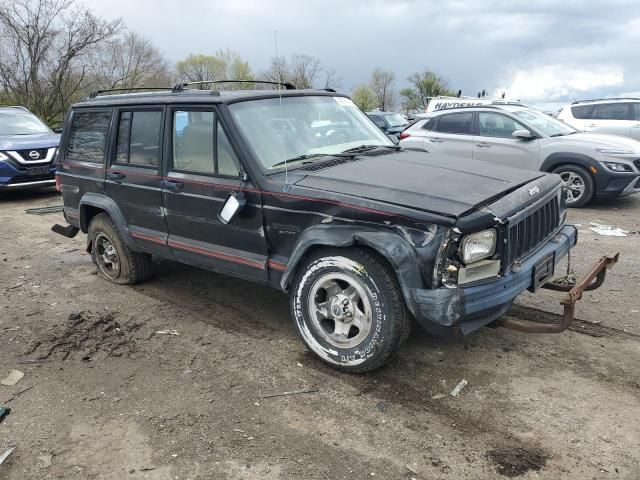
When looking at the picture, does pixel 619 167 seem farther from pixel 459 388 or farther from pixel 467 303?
pixel 467 303

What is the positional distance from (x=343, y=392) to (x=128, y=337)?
1918 millimetres

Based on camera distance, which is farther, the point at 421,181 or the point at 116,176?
the point at 116,176

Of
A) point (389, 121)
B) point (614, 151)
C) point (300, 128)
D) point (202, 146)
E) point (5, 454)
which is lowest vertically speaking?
point (5, 454)

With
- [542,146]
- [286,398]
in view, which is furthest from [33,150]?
[542,146]

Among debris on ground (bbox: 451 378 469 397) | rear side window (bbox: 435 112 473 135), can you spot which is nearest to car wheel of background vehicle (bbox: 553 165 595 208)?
rear side window (bbox: 435 112 473 135)

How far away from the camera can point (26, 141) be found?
10.3 metres

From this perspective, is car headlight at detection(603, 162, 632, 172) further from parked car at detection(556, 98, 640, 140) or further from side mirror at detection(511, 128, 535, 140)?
parked car at detection(556, 98, 640, 140)

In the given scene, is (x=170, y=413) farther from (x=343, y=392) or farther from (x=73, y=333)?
(x=73, y=333)

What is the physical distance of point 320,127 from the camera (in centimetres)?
423

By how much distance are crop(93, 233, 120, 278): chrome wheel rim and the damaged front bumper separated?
3476 mm

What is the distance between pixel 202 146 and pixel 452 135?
6501 millimetres

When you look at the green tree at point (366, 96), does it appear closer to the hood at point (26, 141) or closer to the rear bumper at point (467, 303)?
the hood at point (26, 141)

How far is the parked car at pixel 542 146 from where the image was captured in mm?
8156

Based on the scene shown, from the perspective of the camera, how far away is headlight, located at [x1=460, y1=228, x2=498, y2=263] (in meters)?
2.93
